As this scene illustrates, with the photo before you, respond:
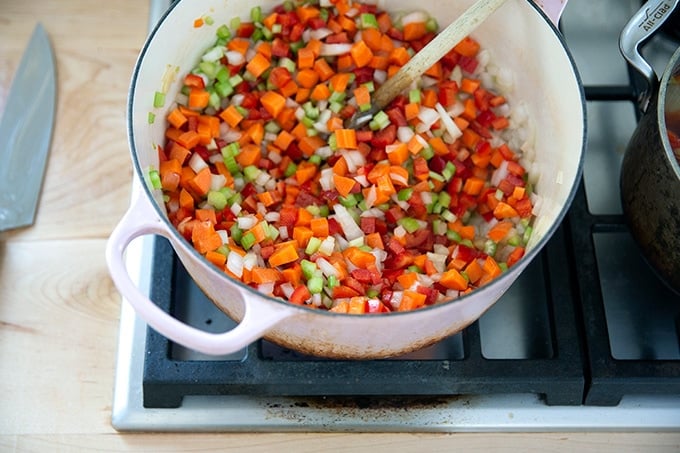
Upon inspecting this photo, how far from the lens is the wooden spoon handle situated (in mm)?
949

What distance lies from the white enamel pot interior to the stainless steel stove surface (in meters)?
0.10

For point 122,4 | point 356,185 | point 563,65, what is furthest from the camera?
point 122,4

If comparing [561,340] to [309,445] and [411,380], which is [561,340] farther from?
[309,445]

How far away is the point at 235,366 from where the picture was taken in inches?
39.1

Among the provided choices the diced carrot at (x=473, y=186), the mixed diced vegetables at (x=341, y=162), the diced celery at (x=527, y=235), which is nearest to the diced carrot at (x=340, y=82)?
the mixed diced vegetables at (x=341, y=162)

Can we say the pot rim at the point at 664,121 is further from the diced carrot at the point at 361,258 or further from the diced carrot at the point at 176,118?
the diced carrot at the point at 176,118

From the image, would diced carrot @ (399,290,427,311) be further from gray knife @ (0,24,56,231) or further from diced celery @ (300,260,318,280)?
gray knife @ (0,24,56,231)

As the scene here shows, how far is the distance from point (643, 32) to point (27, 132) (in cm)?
82

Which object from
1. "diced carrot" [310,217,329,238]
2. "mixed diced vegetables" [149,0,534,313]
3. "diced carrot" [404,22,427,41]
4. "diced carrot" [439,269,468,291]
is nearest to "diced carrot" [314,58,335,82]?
"mixed diced vegetables" [149,0,534,313]

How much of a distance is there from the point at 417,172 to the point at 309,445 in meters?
0.37

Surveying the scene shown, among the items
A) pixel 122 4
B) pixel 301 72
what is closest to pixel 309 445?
pixel 301 72

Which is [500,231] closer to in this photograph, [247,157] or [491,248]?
[491,248]

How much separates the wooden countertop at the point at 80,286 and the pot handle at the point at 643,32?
17.3 inches

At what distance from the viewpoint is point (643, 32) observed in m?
0.98
